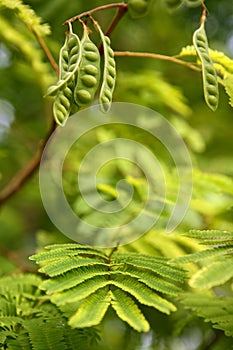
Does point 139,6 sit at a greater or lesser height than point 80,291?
greater

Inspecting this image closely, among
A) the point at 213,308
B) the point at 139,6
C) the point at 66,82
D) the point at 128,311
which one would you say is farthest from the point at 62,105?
the point at 213,308

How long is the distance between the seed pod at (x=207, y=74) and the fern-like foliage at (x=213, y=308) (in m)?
0.32

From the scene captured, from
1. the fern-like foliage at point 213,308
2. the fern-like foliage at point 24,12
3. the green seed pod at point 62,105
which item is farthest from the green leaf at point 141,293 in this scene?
the fern-like foliage at point 24,12

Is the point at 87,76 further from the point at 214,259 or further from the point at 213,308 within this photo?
the point at 213,308

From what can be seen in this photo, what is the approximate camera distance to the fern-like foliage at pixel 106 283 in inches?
31.3

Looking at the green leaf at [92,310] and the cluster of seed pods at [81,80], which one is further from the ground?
the cluster of seed pods at [81,80]

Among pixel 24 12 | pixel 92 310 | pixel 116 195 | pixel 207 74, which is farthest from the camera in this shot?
pixel 116 195

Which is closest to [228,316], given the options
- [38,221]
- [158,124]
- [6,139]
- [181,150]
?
[181,150]

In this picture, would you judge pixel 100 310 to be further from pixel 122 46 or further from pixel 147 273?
pixel 122 46

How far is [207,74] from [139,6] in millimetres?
145

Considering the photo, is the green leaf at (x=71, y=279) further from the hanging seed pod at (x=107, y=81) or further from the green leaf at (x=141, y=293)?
the hanging seed pod at (x=107, y=81)

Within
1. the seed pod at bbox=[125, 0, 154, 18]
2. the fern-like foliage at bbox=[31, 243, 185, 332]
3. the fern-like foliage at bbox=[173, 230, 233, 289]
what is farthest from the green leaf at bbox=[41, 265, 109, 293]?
the seed pod at bbox=[125, 0, 154, 18]

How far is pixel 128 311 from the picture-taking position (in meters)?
0.80

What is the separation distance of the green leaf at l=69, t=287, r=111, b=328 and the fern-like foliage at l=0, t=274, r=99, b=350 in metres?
0.15
